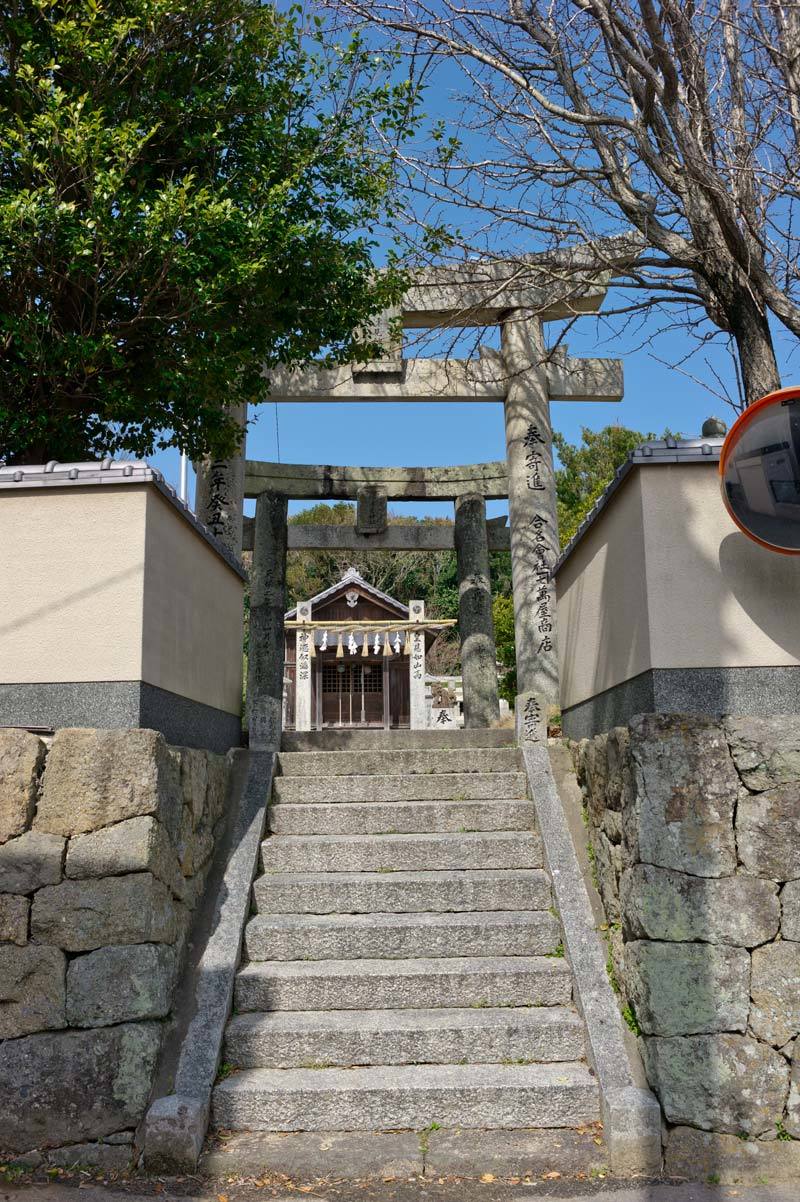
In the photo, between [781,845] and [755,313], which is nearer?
[781,845]

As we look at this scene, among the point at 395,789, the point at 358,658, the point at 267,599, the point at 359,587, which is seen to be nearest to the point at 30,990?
the point at 395,789

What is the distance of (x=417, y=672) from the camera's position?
67.7ft

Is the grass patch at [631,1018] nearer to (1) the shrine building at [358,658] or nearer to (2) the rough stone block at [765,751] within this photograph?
(2) the rough stone block at [765,751]

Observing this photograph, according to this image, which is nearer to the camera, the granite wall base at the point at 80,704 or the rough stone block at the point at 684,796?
the rough stone block at the point at 684,796

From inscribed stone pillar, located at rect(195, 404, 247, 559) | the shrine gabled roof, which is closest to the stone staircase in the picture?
inscribed stone pillar, located at rect(195, 404, 247, 559)

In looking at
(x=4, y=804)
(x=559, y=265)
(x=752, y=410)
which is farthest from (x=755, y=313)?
(x=4, y=804)

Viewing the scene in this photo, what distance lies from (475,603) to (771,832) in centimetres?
859

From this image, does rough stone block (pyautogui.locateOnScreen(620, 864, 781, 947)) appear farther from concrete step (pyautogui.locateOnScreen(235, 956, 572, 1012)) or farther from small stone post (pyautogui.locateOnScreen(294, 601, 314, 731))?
small stone post (pyautogui.locateOnScreen(294, 601, 314, 731))

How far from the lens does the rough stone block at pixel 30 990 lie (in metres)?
4.09

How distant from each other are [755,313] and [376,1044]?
5098mm

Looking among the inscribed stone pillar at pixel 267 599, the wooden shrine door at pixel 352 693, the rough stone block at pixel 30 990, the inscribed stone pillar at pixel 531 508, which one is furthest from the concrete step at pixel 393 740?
the wooden shrine door at pixel 352 693

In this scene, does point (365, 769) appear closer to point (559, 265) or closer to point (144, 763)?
point (144, 763)

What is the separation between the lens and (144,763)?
433cm

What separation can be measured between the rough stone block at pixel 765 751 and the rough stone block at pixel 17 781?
3.26 meters
